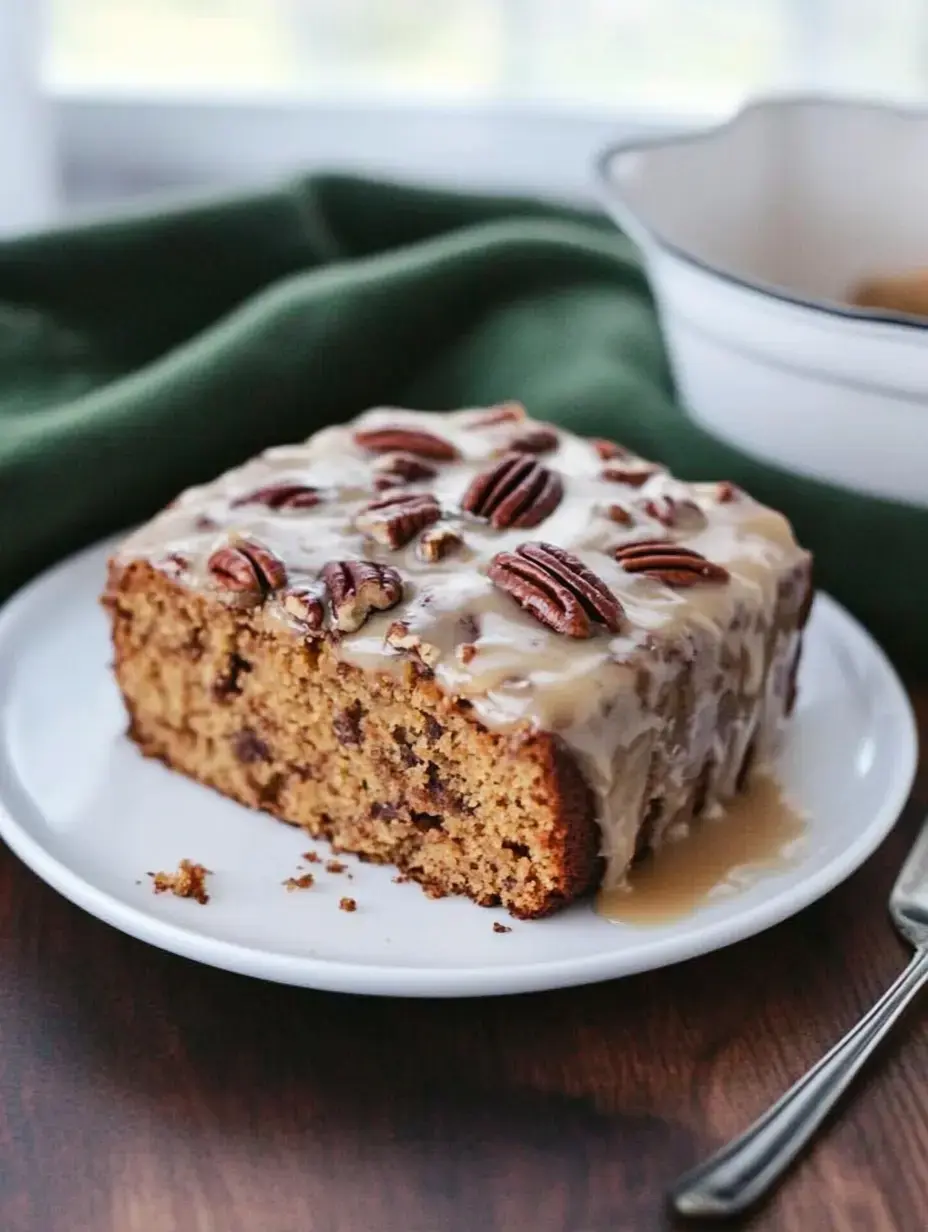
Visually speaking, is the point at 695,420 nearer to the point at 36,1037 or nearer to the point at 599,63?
the point at 36,1037

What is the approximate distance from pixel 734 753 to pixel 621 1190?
0.42 metres

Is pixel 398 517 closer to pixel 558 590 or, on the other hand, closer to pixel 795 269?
pixel 558 590

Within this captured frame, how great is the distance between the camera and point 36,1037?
3.36 feet

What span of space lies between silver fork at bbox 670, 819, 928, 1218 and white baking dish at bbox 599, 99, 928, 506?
52 cm

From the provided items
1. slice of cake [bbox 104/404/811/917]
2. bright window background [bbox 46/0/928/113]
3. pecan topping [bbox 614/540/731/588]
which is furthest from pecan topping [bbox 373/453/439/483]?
bright window background [bbox 46/0/928/113]

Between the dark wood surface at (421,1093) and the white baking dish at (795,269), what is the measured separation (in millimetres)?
500

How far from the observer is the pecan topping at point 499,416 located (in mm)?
1459

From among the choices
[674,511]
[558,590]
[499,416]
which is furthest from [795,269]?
[558,590]

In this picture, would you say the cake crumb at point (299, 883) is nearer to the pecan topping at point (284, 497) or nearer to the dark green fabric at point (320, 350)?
the pecan topping at point (284, 497)

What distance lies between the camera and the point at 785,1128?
929 millimetres

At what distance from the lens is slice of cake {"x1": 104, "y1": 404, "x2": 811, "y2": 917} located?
109cm

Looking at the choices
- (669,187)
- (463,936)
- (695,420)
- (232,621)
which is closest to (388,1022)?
(463,936)

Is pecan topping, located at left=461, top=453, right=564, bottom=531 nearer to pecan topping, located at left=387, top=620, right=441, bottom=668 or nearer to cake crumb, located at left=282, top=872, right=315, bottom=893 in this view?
pecan topping, located at left=387, top=620, right=441, bottom=668

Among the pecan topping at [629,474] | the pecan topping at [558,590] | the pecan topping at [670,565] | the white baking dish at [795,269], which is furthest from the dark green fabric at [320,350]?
the pecan topping at [558,590]
